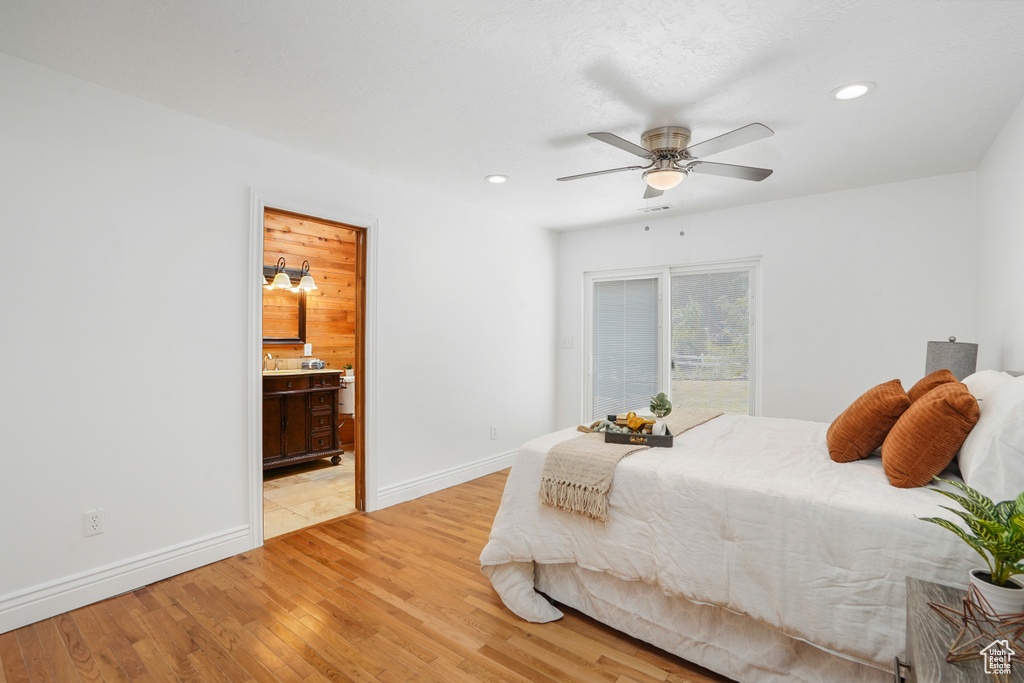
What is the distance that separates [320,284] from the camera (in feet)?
17.7

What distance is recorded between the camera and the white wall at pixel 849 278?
3.52 meters

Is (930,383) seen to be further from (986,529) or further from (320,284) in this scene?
(320,284)

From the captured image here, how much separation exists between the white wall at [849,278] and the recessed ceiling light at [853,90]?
175cm

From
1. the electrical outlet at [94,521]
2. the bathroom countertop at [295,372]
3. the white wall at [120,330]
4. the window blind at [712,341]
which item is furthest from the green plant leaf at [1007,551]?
the bathroom countertop at [295,372]

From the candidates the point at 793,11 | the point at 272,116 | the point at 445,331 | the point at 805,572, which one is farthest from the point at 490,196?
the point at 805,572

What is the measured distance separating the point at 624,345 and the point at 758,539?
3.57m

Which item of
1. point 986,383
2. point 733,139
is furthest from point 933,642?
point 733,139

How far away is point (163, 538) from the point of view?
260cm

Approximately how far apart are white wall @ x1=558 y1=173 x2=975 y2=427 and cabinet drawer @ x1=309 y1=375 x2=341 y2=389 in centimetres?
353

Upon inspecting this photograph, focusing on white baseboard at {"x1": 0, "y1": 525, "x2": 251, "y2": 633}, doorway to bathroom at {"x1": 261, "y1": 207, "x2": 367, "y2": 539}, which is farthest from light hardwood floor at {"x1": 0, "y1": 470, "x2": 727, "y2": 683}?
doorway to bathroom at {"x1": 261, "y1": 207, "x2": 367, "y2": 539}

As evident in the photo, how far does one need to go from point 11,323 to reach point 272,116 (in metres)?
1.53

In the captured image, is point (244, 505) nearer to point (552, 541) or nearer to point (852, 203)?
point (552, 541)

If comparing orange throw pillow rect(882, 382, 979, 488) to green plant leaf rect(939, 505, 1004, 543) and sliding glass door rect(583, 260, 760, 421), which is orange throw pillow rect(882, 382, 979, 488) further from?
sliding glass door rect(583, 260, 760, 421)

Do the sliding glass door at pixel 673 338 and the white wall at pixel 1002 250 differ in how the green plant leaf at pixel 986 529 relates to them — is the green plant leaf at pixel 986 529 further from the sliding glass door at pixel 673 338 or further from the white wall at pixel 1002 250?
the sliding glass door at pixel 673 338
